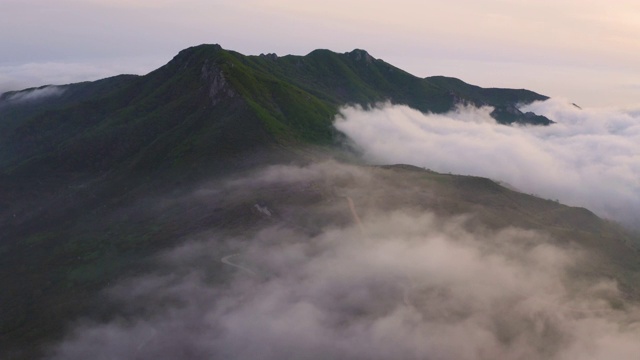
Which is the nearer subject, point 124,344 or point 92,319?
point 124,344

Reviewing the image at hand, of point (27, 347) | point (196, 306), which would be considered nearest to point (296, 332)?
point (196, 306)

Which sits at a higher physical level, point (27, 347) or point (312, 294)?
point (312, 294)

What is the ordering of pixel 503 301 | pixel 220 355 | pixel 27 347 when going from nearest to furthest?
pixel 220 355, pixel 27 347, pixel 503 301

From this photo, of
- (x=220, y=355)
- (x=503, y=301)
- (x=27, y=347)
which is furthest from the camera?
(x=503, y=301)

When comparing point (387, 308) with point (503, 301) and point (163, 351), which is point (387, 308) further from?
point (163, 351)

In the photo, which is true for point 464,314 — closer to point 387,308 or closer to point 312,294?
point 387,308

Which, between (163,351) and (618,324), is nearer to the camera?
(163,351)

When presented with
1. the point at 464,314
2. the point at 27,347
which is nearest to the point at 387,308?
the point at 464,314
